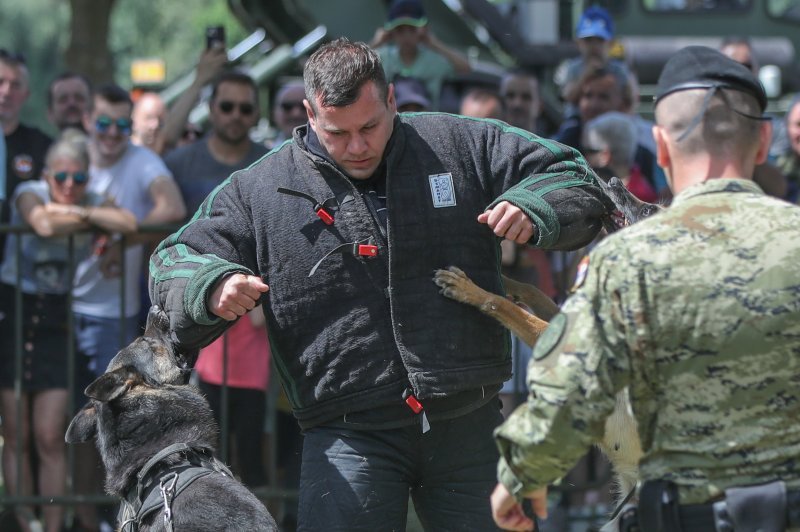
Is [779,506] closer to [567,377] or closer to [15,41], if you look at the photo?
[567,377]

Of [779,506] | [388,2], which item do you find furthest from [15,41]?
[779,506]

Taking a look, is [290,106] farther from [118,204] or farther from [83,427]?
[83,427]

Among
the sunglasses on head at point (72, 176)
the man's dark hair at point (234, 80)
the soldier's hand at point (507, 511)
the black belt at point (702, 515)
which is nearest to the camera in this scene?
the black belt at point (702, 515)

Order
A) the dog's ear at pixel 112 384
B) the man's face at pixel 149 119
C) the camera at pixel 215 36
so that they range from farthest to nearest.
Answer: the camera at pixel 215 36 < the man's face at pixel 149 119 < the dog's ear at pixel 112 384

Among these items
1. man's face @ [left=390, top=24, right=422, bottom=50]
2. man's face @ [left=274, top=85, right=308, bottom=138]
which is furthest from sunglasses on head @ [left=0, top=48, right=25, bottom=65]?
man's face @ [left=390, top=24, right=422, bottom=50]

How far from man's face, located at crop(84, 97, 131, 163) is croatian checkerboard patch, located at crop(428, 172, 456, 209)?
3498mm

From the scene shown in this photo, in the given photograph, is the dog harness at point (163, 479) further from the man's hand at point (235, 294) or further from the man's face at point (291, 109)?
the man's face at point (291, 109)

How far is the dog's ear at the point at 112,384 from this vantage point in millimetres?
4074

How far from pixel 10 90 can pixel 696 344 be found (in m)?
5.64

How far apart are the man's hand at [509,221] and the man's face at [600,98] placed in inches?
169

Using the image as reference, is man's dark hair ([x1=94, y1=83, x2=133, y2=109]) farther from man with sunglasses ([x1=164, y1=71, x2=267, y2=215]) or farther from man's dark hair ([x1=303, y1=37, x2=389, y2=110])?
man's dark hair ([x1=303, y1=37, x2=389, y2=110])

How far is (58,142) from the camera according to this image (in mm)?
6527

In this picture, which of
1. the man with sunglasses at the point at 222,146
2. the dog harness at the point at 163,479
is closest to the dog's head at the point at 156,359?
the dog harness at the point at 163,479

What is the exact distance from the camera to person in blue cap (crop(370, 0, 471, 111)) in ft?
26.2
